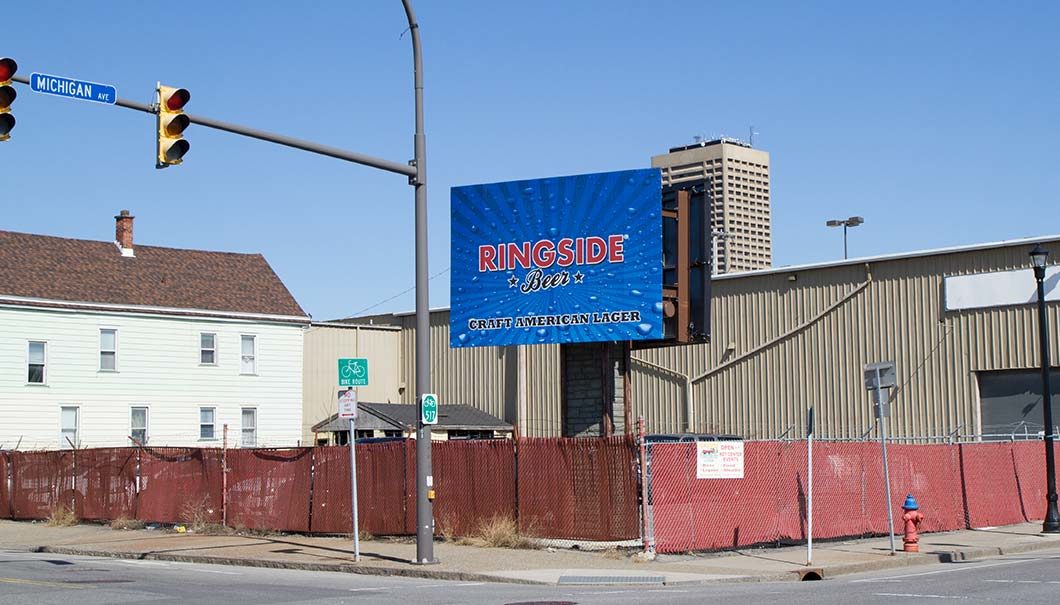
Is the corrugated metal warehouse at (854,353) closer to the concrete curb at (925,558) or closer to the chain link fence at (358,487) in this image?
the chain link fence at (358,487)

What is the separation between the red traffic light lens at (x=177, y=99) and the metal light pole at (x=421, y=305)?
5.07 m

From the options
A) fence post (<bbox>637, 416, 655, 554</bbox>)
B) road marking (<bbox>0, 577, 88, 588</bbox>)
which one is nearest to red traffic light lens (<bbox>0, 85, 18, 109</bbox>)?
road marking (<bbox>0, 577, 88, 588</bbox>)

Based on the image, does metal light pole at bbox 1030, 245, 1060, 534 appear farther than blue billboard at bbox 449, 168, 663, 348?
No

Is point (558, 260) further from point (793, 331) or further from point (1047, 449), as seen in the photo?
point (793, 331)

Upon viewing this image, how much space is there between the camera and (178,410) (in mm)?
46312

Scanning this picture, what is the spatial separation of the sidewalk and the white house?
15583 millimetres

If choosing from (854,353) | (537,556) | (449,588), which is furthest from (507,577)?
(854,353)

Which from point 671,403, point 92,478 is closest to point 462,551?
point 92,478

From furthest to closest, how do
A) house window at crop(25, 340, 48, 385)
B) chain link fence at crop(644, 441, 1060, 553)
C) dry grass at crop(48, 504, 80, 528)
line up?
house window at crop(25, 340, 48, 385)
dry grass at crop(48, 504, 80, 528)
chain link fence at crop(644, 441, 1060, 553)

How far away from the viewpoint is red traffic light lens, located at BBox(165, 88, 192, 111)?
15.6 m

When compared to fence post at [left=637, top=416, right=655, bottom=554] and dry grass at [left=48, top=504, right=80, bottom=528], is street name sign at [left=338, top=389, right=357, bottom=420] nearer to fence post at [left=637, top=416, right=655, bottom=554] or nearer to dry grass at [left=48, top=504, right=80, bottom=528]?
fence post at [left=637, top=416, right=655, bottom=554]

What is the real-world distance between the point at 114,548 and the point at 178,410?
22458 mm

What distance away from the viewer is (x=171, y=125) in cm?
1555

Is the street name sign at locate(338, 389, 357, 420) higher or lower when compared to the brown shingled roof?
lower
